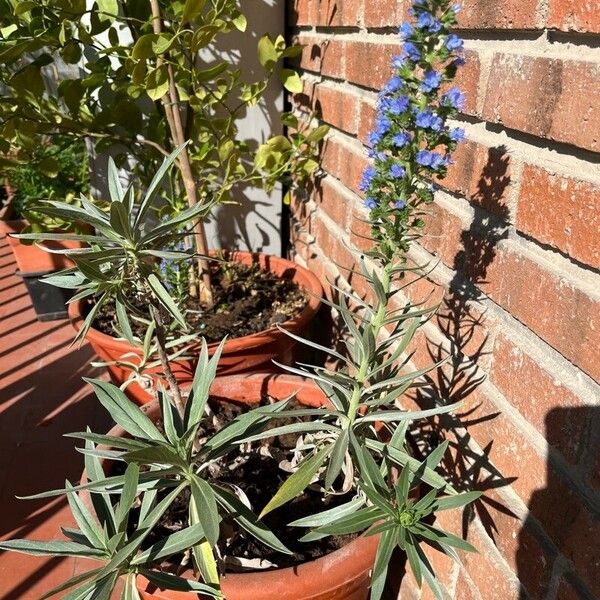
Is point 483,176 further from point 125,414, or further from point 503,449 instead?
point 125,414

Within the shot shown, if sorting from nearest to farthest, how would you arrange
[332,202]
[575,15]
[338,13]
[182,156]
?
1. [575,15]
2. [338,13]
3. [182,156]
4. [332,202]

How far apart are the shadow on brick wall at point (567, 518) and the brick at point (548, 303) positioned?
0.08 meters

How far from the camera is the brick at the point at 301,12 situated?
153 centimetres

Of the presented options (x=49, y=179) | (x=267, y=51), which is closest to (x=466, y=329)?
(x=267, y=51)

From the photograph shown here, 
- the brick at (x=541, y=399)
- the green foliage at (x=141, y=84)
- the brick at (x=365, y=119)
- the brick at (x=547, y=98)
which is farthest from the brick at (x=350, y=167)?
the brick at (x=541, y=399)

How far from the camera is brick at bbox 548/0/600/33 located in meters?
0.63

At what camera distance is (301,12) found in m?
1.62

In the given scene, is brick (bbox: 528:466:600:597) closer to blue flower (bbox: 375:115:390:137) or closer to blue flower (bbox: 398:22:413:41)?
blue flower (bbox: 375:115:390:137)

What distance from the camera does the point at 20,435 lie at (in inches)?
68.6

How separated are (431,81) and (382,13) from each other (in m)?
0.49

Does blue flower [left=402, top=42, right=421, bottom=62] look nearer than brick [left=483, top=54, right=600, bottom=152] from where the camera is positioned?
No

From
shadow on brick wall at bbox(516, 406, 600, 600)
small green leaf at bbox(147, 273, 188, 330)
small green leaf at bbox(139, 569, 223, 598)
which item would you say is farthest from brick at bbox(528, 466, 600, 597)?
small green leaf at bbox(147, 273, 188, 330)

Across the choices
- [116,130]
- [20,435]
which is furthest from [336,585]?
[116,130]

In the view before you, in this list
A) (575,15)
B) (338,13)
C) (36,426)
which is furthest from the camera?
(36,426)
